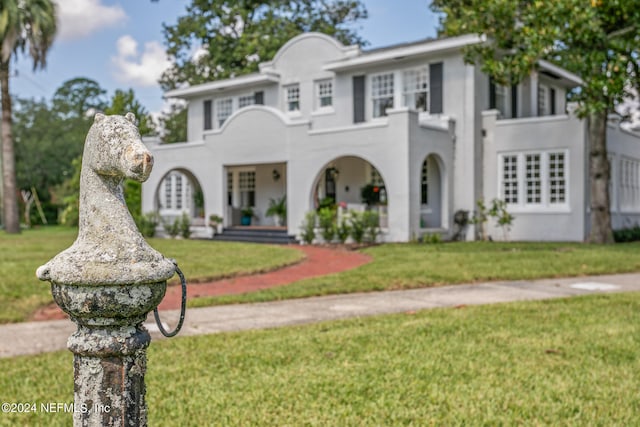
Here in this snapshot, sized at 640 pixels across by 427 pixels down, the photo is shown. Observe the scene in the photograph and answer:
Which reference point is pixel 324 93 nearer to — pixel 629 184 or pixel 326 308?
pixel 629 184

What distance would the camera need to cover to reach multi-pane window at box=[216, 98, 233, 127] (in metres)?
27.7

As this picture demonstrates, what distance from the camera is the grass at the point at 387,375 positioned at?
13.9ft

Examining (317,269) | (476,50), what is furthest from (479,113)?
(317,269)

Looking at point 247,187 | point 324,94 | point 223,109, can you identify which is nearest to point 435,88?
point 324,94

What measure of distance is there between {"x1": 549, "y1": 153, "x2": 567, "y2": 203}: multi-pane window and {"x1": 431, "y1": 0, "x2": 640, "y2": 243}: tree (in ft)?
4.54

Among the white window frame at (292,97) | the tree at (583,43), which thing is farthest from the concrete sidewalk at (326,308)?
the white window frame at (292,97)

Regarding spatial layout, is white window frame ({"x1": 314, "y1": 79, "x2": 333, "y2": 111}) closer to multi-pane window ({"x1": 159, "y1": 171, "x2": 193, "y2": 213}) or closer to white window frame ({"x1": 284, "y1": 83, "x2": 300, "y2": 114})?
white window frame ({"x1": 284, "y1": 83, "x2": 300, "y2": 114})

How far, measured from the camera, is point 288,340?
6.37 metres

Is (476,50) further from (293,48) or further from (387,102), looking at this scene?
(293,48)

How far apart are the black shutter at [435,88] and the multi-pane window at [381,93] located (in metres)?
1.44

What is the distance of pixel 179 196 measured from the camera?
28375mm

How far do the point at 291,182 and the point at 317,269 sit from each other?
8.38 m

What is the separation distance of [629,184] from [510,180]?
233 inches

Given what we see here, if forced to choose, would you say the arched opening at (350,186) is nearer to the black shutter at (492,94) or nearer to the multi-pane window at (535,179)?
the multi-pane window at (535,179)
